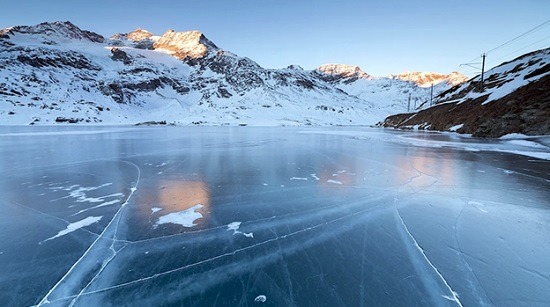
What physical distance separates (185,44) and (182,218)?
198 metres

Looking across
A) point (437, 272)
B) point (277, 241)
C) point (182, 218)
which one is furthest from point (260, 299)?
point (182, 218)

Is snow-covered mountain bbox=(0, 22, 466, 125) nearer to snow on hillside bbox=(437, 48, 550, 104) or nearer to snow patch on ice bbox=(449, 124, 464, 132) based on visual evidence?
snow on hillside bbox=(437, 48, 550, 104)

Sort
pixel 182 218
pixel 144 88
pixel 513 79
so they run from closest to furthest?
pixel 182 218 → pixel 513 79 → pixel 144 88

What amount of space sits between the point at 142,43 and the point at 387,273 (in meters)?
232

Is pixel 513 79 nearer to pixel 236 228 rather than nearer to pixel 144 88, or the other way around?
pixel 236 228

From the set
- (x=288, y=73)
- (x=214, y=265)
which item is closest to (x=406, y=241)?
(x=214, y=265)

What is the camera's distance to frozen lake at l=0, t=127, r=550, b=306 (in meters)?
2.46

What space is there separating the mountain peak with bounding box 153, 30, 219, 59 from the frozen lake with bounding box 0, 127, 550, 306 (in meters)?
169

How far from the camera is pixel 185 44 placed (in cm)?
17475

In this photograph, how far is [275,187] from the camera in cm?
621

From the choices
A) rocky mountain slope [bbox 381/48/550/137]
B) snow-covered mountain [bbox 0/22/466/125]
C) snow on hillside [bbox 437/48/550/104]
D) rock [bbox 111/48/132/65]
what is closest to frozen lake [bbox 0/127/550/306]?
rocky mountain slope [bbox 381/48/550/137]

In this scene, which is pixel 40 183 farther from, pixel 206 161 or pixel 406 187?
Result: pixel 406 187

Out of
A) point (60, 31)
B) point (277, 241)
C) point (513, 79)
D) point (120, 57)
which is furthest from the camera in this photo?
point (60, 31)

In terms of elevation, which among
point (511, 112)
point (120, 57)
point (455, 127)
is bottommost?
point (455, 127)
